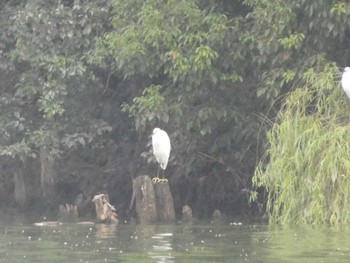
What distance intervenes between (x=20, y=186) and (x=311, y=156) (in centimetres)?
957

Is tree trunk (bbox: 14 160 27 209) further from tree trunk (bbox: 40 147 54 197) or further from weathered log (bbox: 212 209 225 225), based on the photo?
weathered log (bbox: 212 209 225 225)

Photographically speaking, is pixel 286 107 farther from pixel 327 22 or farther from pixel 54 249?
pixel 54 249

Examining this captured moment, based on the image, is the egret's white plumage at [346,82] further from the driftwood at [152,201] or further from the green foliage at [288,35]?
the driftwood at [152,201]

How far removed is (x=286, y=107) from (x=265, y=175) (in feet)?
3.91

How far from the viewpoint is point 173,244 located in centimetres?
1535

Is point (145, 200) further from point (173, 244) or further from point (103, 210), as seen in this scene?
point (173, 244)

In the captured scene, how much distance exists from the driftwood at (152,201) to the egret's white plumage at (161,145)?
73 centimetres

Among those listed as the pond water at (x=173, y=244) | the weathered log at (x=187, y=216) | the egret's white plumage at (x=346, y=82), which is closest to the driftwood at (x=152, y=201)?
the weathered log at (x=187, y=216)

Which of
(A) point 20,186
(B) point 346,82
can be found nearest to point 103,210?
(B) point 346,82

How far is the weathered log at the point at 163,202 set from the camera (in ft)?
66.7

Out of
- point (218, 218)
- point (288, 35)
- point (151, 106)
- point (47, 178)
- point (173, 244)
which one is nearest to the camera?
point (173, 244)

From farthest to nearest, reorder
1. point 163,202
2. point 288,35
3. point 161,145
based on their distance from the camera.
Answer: point 161,145 → point 163,202 → point 288,35

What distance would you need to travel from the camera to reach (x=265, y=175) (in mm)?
18562

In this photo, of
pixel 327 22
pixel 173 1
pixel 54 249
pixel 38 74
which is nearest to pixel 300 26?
pixel 327 22
